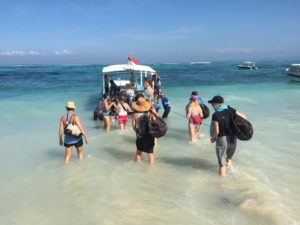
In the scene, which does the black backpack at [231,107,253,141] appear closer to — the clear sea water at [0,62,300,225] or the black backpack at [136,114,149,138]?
the clear sea water at [0,62,300,225]

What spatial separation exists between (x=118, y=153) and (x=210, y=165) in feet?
8.95

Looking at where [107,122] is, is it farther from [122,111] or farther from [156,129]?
[156,129]

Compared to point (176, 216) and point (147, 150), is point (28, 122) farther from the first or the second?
point (176, 216)

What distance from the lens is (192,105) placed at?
9.17 m

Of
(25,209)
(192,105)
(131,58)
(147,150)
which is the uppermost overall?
(131,58)

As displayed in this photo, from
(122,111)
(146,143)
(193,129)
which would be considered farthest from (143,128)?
(122,111)

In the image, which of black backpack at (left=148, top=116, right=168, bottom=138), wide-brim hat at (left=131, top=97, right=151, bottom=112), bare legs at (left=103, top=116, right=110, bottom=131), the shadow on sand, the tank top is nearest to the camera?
black backpack at (left=148, top=116, right=168, bottom=138)

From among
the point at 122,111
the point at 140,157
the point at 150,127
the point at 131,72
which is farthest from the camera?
the point at 131,72

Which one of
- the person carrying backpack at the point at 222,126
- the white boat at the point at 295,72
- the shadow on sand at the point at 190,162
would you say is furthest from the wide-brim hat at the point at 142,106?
the white boat at the point at 295,72

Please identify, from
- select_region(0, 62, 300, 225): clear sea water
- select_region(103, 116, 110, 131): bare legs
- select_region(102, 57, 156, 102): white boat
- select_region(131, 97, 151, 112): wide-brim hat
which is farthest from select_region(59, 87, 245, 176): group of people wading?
select_region(102, 57, 156, 102): white boat

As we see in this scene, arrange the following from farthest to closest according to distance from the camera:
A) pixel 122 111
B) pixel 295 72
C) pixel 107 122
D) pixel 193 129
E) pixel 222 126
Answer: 1. pixel 295 72
2. pixel 107 122
3. pixel 122 111
4. pixel 193 129
5. pixel 222 126

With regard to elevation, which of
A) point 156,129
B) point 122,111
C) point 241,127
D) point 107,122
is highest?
point 241,127

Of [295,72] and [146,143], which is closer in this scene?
[146,143]

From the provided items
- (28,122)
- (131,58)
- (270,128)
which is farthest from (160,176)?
(131,58)
